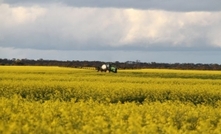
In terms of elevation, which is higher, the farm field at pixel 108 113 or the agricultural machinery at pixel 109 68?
the agricultural machinery at pixel 109 68

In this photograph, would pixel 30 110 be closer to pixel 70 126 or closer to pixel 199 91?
pixel 70 126

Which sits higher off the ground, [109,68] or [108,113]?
[109,68]

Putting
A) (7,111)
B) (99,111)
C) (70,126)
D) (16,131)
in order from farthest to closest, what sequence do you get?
(99,111), (7,111), (70,126), (16,131)

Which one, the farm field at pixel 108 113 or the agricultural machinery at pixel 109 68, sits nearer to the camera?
the farm field at pixel 108 113

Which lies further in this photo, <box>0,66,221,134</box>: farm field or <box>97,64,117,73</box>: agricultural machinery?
<box>97,64,117,73</box>: agricultural machinery

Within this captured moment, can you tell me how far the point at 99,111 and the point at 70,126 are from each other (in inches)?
138

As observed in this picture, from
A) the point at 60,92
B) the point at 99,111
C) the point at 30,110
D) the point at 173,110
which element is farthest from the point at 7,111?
the point at 60,92

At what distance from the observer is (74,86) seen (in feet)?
110

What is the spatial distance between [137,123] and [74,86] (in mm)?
18374

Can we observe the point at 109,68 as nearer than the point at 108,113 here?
No

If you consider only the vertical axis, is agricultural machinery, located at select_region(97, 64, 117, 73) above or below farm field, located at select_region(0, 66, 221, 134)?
above

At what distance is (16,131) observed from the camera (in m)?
13.1

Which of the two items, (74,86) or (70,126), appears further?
(74,86)

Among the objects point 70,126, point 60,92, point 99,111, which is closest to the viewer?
point 70,126
